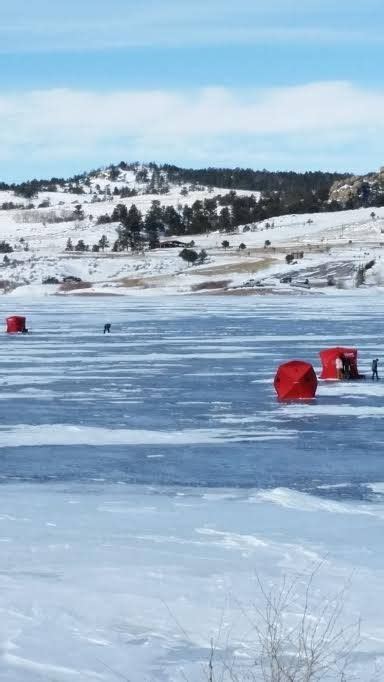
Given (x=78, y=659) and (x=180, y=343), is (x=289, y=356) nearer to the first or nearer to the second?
(x=180, y=343)

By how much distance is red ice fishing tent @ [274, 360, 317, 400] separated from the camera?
19875mm

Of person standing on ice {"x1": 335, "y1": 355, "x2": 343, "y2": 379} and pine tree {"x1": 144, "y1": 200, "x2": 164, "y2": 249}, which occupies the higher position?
pine tree {"x1": 144, "y1": 200, "x2": 164, "y2": 249}

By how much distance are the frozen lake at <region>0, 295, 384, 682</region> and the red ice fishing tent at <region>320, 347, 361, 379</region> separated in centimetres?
78

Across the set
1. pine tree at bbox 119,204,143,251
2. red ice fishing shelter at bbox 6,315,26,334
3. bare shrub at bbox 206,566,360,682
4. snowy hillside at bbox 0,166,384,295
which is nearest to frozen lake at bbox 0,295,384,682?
bare shrub at bbox 206,566,360,682

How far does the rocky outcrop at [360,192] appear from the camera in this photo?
493 feet

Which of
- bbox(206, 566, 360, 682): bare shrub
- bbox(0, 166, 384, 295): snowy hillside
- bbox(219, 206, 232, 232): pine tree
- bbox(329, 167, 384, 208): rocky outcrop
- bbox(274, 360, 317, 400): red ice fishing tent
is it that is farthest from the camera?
bbox(329, 167, 384, 208): rocky outcrop

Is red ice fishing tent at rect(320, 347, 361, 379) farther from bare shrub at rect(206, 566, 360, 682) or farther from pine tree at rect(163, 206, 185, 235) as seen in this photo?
pine tree at rect(163, 206, 185, 235)

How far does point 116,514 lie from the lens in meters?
11.1

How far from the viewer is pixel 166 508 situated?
11383 mm

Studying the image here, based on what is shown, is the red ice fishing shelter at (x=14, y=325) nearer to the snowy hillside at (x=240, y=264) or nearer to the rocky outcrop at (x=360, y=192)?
the snowy hillside at (x=240, y=264)

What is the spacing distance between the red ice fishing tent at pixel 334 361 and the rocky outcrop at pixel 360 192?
12328 centimetres

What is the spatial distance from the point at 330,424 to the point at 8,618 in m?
9.87

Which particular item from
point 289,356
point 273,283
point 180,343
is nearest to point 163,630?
point 289,356

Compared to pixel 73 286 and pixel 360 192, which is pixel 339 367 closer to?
pixel 73 286
